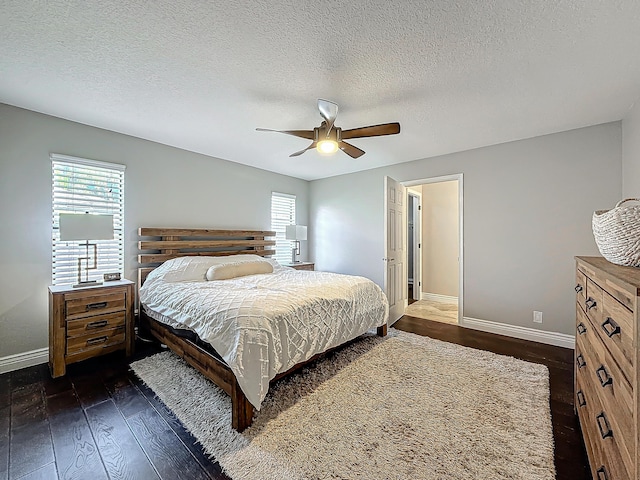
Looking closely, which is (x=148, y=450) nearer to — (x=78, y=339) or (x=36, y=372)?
(x=78, y=339)

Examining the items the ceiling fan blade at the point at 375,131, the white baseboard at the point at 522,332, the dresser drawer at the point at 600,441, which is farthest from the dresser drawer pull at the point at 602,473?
the white baseboard at the point at 522,332

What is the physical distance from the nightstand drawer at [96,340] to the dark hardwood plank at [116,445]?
80 centimetres

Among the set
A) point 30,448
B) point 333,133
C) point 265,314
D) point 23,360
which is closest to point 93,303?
point 23,360

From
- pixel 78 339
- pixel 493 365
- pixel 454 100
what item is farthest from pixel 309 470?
pixel 454 100

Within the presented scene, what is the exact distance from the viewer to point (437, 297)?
5.43 meters

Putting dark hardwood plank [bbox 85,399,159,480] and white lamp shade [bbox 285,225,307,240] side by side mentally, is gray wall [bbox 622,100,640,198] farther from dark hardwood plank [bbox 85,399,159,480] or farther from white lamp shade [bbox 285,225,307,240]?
dark hardwood plank [bbox 85,399,159,480]

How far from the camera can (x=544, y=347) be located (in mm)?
3115

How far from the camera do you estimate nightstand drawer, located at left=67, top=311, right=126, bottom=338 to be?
2477mm

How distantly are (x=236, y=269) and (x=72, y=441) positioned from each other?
78.3 inches

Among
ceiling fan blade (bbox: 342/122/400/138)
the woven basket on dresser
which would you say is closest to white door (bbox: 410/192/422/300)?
ceiling fan blade (bbox: 342/122/400/138)

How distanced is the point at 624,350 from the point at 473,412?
1.29 m

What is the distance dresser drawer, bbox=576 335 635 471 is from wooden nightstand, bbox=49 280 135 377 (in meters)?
3.52

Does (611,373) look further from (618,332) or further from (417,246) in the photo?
(417,246)

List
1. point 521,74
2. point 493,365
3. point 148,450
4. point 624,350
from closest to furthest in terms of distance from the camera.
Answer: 1. point 624,350
2. point 148,450
3. point 521,74
4. point 493,365
